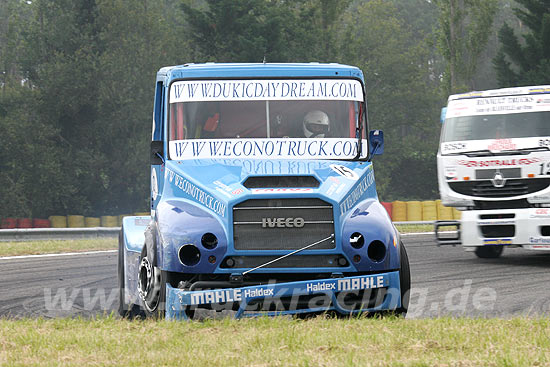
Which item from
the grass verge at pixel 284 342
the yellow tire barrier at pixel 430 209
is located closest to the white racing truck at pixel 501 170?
the grass verge at pixel 284 342

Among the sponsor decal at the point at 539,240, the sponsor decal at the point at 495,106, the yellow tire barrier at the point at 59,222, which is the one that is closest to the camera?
the sponsor decal at the point at 539,240

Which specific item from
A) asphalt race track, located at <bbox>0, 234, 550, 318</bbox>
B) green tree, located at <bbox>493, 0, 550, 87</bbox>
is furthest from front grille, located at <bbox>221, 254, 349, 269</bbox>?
green tree, located at <bbox>493, 0, 550, 87</bbox>

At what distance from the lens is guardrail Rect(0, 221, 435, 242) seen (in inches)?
947

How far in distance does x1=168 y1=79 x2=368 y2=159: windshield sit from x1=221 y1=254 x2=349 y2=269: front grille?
1378mm

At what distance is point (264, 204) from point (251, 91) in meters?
1.62

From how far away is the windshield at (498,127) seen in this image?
49.8 ft

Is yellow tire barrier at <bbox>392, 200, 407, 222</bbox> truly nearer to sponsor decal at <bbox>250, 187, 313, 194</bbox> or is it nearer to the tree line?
the tree line

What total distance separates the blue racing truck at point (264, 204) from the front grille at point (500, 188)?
21.1 ft

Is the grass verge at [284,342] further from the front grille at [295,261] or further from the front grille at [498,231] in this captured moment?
the front grille at [498,231]

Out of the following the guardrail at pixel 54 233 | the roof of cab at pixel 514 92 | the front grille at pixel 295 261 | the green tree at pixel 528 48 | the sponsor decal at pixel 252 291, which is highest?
the green tree at pixel 528 48

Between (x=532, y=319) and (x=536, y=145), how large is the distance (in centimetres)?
745

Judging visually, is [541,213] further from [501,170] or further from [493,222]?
[501,170]

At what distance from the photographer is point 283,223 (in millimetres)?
7996

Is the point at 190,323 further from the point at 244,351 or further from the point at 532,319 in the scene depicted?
the point at 532,319
